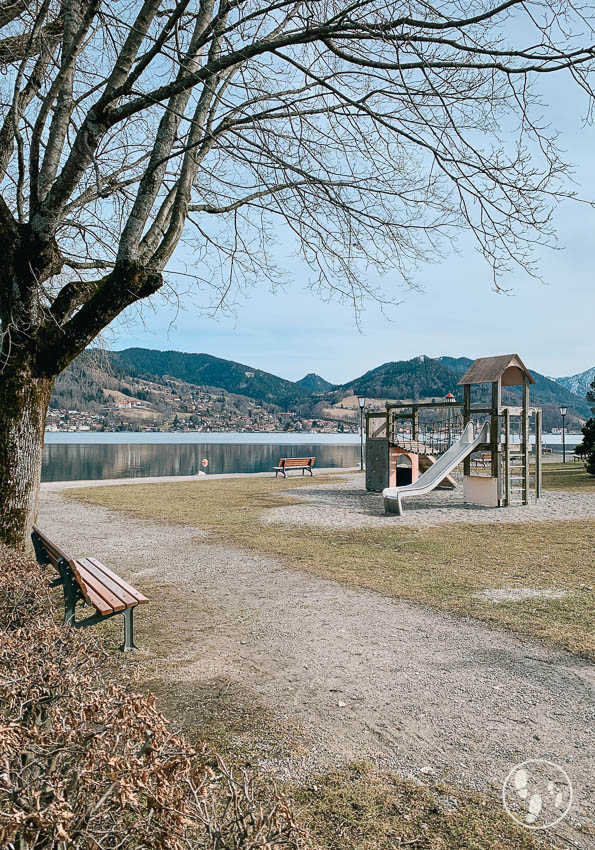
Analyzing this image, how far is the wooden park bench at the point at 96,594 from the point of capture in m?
4.64

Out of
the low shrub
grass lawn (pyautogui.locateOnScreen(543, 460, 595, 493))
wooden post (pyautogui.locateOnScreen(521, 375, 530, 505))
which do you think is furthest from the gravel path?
the low shrub

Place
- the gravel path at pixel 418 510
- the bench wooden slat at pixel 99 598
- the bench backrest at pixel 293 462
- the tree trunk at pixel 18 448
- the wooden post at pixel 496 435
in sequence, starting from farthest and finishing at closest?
the bench backrest at pixel 293 462 → the wooden post at pixel 496 435 → the gravel path at pixel 418 510 → the tree trunk at pixel 18 448 → the bench wooden slat at pixel 99 598

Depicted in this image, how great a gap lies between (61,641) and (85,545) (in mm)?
7649

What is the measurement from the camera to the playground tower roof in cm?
1639

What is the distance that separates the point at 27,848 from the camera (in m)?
1.50

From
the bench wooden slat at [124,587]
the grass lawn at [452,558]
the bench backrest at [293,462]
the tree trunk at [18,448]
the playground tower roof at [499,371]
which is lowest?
the grass lawn at [452,558]

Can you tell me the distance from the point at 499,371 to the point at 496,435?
1736 mm

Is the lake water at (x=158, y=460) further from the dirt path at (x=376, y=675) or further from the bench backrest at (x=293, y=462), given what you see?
the dirt path at (x=376, y=675)

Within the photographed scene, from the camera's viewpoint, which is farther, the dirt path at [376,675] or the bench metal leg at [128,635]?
the bench metal leg at [128,635]

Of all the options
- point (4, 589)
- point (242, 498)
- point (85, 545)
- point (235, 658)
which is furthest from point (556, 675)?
point (242, 498)

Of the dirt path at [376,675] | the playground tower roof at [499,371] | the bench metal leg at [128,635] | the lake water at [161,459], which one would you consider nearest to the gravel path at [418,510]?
the playground tower roof at [499,371]

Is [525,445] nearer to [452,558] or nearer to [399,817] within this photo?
[452,558]

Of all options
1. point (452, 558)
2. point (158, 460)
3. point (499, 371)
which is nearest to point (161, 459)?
point (158, 460)

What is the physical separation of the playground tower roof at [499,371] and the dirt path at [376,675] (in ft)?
34.8
